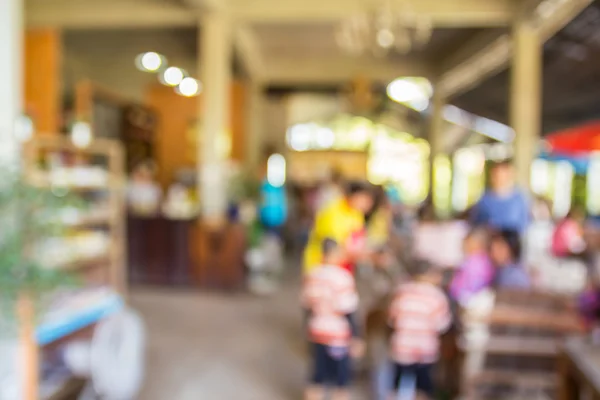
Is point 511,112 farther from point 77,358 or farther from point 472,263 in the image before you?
point 77,358

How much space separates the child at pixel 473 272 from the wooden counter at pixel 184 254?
4.32m

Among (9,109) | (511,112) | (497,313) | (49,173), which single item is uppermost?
(511,112)

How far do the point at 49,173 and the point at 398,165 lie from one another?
14.9 m

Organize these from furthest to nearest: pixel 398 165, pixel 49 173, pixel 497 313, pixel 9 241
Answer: pixel 398 165 → pixel 49 173 → pixel 497 313 → pixel 9 241

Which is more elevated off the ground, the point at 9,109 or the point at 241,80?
the point at 241,80

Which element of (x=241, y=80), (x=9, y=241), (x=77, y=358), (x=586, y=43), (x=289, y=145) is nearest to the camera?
(x=9, y=241)

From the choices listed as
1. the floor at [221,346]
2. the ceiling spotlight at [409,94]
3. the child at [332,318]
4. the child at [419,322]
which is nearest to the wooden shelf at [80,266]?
the floor at [221,346]

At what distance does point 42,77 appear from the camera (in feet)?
28.2

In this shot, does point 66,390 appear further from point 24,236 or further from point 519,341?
point 519,341

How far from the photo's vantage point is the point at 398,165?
1864 cm

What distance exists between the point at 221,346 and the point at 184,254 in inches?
116

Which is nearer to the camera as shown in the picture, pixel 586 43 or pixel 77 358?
pixel 77 358

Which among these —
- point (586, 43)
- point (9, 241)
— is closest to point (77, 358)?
point (9, 241)

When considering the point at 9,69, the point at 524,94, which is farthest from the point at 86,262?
the point at 524,94
